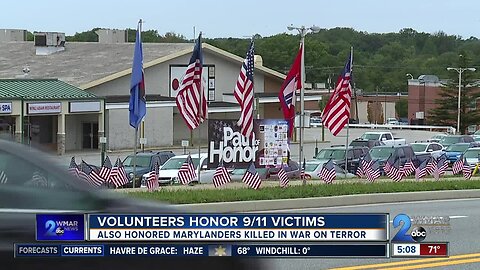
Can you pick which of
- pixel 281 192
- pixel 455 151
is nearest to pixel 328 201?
pixel 281 192

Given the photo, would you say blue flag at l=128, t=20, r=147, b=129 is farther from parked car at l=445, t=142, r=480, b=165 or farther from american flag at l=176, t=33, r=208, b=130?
parked car at l=445, t=142, r=480, b=165

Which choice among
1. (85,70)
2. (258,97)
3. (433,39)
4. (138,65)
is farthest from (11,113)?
(433,39)

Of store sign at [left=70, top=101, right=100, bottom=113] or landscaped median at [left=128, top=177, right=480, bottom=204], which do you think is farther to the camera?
store sign at [left=70, top=101, right=100, bottom=113]

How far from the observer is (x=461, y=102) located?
83062mm

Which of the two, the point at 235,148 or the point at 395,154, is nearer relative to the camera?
the point at 235,148

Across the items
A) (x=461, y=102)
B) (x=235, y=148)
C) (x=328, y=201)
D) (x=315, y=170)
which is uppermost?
(x=461, y=102)

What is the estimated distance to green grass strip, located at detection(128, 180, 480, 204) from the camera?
1889cm

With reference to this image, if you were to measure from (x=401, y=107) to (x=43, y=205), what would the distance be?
11521cm

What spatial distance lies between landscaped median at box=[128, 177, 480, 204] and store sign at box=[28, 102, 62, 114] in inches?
1264

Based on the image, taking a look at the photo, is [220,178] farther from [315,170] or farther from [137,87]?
[315,170]

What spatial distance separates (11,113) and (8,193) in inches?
1765

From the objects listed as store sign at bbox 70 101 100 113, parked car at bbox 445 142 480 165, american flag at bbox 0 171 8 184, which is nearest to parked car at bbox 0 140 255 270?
american flag at bbox 0 171 8 184

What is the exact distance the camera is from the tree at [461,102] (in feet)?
272

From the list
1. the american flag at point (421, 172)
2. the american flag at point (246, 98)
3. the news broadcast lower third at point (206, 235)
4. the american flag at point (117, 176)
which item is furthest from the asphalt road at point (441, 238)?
the american flag at point (117, 176)
